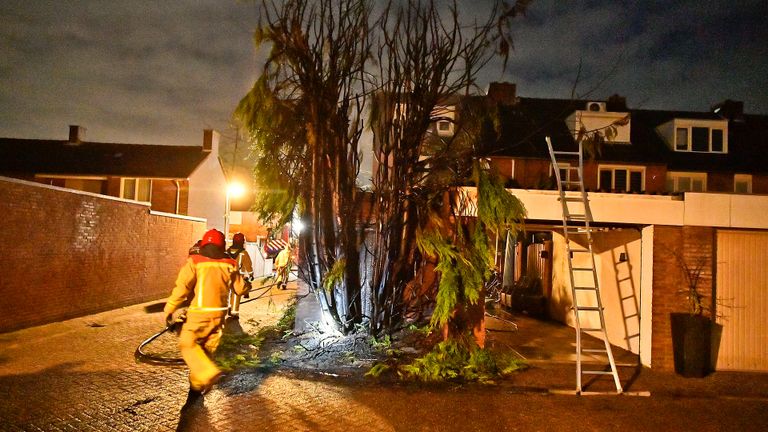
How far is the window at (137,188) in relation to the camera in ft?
85.6

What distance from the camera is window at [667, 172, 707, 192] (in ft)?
73.9

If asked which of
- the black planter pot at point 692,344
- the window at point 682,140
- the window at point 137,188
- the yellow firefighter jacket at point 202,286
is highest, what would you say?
the window at point 682,140

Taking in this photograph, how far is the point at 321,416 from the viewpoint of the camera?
5570 mm

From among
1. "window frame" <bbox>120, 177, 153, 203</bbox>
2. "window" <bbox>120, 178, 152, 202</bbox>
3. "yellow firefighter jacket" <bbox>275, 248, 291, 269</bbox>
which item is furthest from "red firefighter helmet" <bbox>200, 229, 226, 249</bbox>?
"window" <bbox>120, 178, 152, 202</bbox>

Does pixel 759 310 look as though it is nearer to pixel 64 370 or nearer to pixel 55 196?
pixel 64 370

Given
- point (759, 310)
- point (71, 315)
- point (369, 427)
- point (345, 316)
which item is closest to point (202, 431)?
point (369, 427)

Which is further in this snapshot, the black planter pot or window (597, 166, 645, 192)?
window (597, 166, 645, 192)

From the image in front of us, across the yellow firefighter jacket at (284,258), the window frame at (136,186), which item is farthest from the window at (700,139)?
the window frame at (136,186)

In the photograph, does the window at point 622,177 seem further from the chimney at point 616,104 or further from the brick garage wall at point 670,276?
the brick garage wall at point 670,276

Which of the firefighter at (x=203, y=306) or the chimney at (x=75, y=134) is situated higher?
the chimney at (x=75, y=134)

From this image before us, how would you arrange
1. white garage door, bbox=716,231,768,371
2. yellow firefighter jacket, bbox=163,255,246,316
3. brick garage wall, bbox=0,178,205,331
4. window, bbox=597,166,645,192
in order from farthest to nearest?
window, bbox=597,166,645,192, brick garage wall, bbox=0,178,205,331, white garage door, bbox=716,231,768,371, yellow firefighter jacket, bbox=163,255,246,316

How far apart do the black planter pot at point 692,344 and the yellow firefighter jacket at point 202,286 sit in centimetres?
666

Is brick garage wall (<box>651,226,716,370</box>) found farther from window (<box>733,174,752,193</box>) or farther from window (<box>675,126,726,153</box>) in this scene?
window (<box>733,174,752,193</box>)

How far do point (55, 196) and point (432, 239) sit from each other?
7.59 metres
